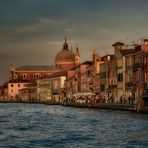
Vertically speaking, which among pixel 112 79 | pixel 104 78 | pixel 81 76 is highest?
pixel 81 76

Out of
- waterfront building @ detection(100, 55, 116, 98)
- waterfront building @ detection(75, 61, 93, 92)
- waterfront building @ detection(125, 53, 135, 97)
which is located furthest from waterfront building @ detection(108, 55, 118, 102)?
waterfront building @ detection(75, 61, 93, 92)

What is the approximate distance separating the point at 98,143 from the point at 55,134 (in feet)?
22.0

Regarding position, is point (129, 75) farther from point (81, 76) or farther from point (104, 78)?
point (81, 76)

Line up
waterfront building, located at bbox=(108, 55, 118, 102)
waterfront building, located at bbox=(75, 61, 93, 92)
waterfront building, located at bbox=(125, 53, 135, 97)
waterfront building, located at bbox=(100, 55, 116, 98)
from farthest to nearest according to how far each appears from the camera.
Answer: waterfront building, located at bbox=(75, 61, 93, 92), waterfront building, located at bbox=(100, 55, 116, 98), waterfront building, located at bbox=(108, 55, 118, 102), waterfront building, located at bbox=(125, 53, 135, 97)

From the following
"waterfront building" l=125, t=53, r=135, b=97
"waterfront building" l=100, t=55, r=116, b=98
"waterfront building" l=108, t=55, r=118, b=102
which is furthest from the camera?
"waterfront building" l=100, t=55, r=116, b=98

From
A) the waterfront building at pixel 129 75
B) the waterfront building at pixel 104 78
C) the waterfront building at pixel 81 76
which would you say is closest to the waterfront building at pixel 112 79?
the waterfront building at pixel 104 78

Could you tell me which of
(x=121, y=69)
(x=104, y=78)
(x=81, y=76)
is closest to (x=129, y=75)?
(x=121, y=69)

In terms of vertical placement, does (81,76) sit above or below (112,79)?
above

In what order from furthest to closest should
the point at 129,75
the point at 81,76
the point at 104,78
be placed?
1. the point at 81,76
2. the point at 104,78
3. the point at 129,75

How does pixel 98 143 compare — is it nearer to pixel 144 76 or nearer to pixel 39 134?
pixel 39 134

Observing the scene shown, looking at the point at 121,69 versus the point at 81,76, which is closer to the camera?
the point at 121,69

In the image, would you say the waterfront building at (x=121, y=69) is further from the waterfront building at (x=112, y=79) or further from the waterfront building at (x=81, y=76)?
the waterfront building at (x=81, y=76)

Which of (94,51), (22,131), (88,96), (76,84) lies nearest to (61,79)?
(76,84)

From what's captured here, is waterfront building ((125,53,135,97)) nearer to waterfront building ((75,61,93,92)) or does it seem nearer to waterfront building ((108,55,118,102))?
waterfront building ((108,55,118,102))
